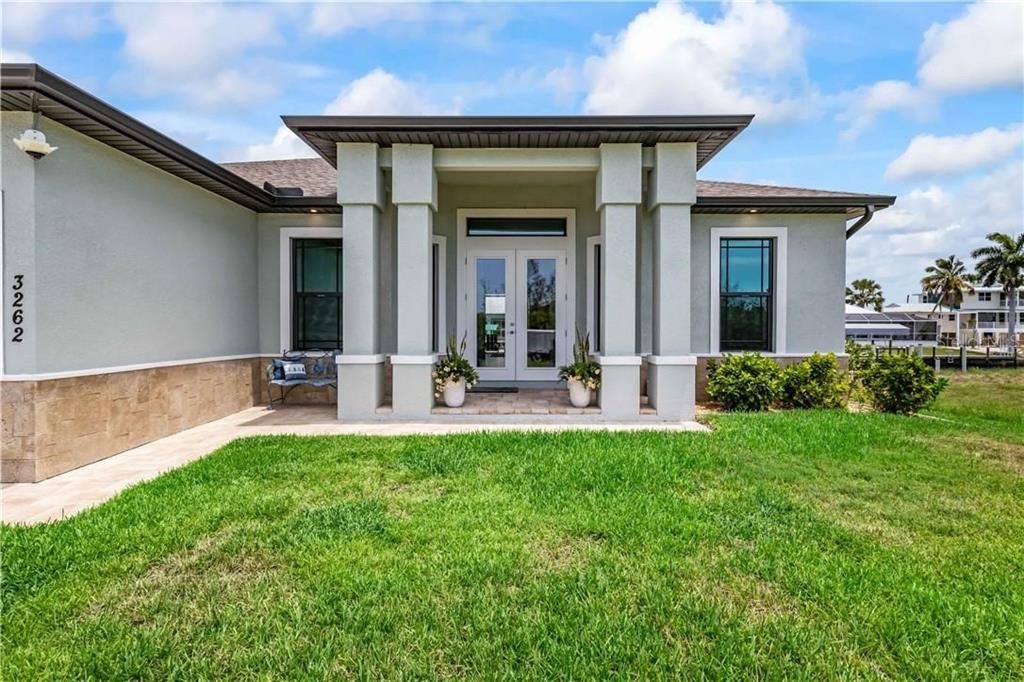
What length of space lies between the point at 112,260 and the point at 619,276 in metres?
6.14

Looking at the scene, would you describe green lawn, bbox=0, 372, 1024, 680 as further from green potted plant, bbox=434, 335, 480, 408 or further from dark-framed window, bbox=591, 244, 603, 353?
dark-framed window, bbox=591, 244, 603, 353

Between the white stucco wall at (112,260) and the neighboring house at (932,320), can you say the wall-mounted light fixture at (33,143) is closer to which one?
the white stucco wall at (112,260)

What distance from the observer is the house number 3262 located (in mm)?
4871

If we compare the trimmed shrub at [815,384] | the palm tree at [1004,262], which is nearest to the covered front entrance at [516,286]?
the trimmed shrub at [815,384]

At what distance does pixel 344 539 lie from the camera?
3.56 meters

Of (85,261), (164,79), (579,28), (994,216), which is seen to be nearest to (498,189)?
(579,28)

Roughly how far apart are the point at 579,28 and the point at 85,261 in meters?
8.38

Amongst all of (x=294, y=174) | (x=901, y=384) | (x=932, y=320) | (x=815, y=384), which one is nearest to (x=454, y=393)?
(x=815, y=384)

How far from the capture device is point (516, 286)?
401 inches

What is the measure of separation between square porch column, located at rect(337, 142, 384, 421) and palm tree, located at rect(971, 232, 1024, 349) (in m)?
48.1

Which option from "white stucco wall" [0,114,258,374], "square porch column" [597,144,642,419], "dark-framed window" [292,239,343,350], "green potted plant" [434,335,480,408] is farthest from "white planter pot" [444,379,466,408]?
"white stucco wall" [0,114,258,374]

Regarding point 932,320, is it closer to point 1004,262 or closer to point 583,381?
point 1004,262

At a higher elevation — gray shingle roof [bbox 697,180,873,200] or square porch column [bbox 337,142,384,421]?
gray shingle roof [bbox 697,180,873,200]

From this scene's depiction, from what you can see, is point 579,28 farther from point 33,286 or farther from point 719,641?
point 719,641
